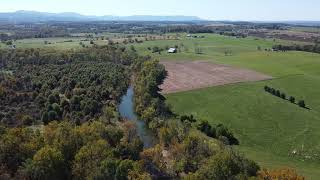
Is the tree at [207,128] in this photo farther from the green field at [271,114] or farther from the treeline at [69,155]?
the treeline at [69,155]

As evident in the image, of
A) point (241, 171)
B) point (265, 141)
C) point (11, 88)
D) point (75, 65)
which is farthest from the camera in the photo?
point (75, 65)

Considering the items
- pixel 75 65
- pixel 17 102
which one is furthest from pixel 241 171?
pixel 75 65

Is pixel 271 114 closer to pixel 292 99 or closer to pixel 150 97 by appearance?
pixel 292 99

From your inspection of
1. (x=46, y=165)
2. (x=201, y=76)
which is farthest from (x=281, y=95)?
(x=46, y=165)

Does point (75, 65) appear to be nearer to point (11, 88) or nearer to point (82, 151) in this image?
point (11, 88)

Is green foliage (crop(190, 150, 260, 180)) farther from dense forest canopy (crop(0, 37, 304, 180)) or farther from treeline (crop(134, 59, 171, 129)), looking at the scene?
treeline (crop(134, 59, 171, 129))

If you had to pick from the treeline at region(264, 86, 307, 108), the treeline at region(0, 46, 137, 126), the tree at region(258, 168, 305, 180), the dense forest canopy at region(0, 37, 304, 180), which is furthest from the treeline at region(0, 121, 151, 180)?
the treeline at region(264, 86, 307, 108)
